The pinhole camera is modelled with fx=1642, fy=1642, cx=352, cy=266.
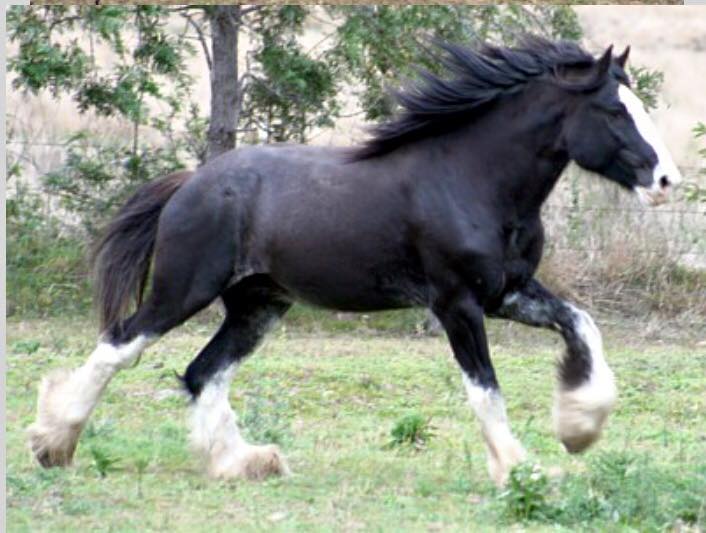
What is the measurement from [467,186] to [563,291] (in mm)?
5674

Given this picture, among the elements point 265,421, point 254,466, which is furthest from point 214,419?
point 265,421

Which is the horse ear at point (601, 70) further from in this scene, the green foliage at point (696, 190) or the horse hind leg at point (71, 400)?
the green foliage at point (696, 190)

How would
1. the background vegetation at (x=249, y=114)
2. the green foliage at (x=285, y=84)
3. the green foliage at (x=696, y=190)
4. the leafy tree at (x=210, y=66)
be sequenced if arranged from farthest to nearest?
1. the green foliage at (x=285, y=84)
2. the background vegetation at (x=249, y=114)
3. the leafy tree at (x=210, y=66)
4. the green foliage at (x=696, y=190)

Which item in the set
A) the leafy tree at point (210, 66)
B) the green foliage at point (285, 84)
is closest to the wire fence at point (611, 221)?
the leafy tree at point (210, 66)

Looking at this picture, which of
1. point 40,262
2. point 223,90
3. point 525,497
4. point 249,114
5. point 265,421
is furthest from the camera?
point 249,114

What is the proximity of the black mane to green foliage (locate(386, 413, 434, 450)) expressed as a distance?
1.48 metres

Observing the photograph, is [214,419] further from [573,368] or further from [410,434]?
[573,368]

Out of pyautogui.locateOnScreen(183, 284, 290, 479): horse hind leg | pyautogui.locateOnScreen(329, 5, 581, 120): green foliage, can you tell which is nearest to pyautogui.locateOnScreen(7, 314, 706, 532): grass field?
pyautogui.locateOnScreen(183, 284, 290, 479): horse hind leg

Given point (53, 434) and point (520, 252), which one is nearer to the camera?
point (520, 252)

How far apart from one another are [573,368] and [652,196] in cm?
88

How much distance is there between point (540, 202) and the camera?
7.87m

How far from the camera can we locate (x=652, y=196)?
7.62m

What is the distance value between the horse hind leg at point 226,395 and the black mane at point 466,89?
1017mm

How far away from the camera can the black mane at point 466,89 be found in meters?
7.93
